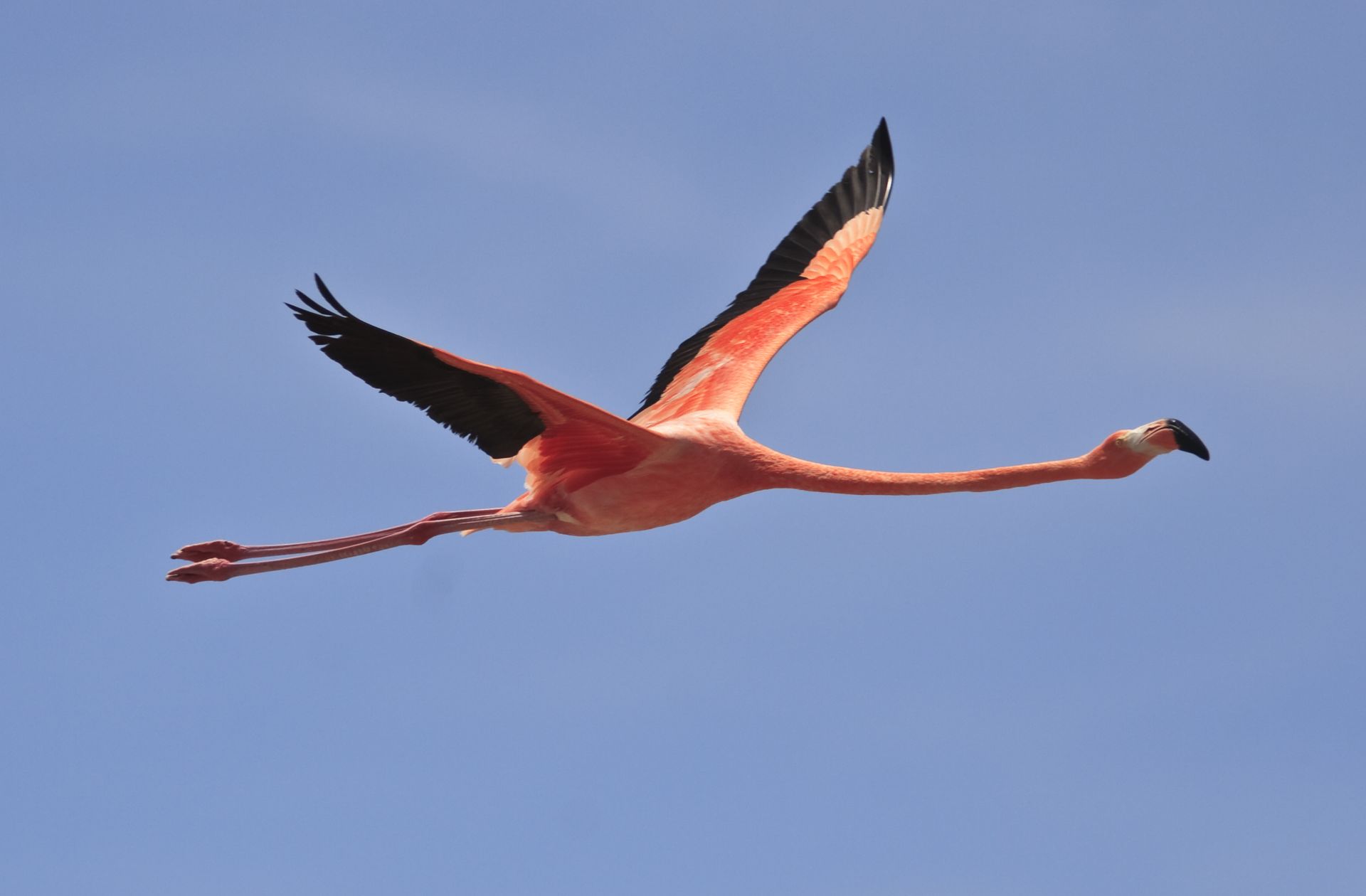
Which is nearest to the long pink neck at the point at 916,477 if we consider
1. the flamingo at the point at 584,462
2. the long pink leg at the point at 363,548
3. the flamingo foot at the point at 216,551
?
the flamingo at the point at 584,462

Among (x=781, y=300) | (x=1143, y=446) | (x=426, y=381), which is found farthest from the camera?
(x=781, y=300)

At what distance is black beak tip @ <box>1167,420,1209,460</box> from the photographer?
12273 millimetres

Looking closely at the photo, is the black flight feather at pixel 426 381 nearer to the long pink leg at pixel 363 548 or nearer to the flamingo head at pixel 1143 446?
the long pink leg at pixel 363 548

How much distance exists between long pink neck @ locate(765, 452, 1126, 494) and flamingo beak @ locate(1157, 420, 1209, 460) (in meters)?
0.60

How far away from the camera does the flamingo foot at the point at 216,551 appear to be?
13023mm

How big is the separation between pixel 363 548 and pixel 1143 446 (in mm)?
6118

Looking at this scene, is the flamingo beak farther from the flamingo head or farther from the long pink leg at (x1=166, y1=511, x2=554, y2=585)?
the long pink leg at (x1=166, y1=511, x2=554, y2=585)

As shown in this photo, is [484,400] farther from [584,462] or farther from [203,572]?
[203,572]

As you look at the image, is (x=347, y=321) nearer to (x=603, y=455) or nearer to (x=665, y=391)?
(x=603, y=455)

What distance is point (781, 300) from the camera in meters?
16.4

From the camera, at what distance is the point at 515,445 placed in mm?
13031

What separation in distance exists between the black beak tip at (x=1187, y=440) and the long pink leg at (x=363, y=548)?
16.0 feet

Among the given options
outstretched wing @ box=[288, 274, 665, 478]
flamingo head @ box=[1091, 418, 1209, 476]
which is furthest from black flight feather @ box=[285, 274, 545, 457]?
flamingo head @ box=[1091, 418, 1209, 476]

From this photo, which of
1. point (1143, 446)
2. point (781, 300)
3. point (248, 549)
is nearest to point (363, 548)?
point (248, 549)
